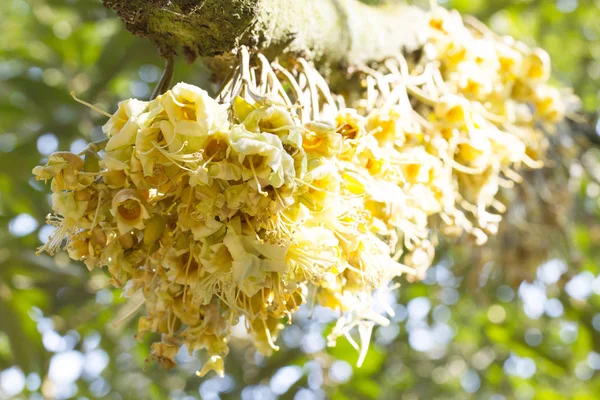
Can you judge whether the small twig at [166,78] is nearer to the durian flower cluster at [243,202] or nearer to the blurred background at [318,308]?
the durian flower cluster at [243,202]

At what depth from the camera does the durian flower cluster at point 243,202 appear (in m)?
0.81

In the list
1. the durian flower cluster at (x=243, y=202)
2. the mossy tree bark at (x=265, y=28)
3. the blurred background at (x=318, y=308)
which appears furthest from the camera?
the blurred background at (x=318, y=308)

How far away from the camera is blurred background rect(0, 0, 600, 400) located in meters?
2.04

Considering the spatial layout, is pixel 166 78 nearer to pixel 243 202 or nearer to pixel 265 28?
pixel 265 28

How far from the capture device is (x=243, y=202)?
82cm

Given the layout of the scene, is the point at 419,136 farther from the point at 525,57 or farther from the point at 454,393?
the point at 454,393

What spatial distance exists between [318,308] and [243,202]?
1036 millimetres

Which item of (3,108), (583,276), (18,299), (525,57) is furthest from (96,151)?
(583,276)

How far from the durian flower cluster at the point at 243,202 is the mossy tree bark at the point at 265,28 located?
0.14ft

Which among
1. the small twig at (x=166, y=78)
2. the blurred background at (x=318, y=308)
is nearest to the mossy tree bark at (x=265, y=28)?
→ the small twig at (x=166, y=78)

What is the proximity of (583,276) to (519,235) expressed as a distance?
994 millimetres

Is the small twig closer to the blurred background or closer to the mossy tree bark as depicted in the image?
the mossy tree bark

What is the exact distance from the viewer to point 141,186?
2.78 ft

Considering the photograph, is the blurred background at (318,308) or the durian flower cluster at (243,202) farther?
the blurred background at (318,308)
